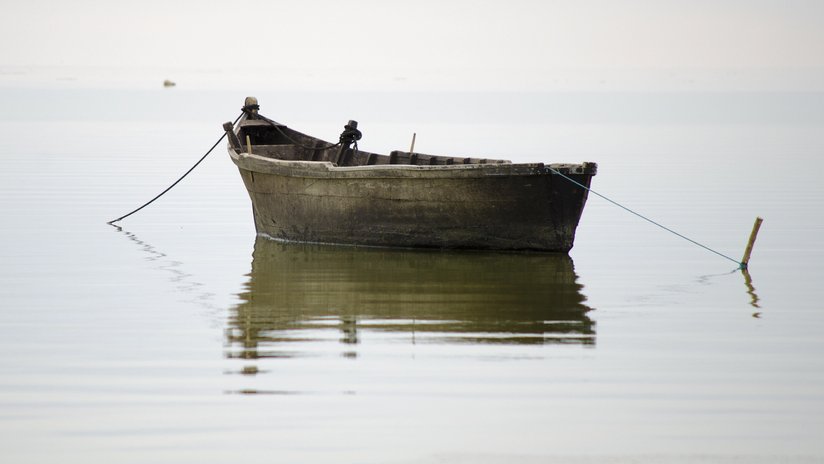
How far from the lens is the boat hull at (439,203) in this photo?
13258 mm

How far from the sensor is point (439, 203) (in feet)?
44.7

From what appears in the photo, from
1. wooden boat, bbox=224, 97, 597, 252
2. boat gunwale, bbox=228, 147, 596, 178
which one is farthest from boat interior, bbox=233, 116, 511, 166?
boat gunwale, bbox=228, 147, 596, 178

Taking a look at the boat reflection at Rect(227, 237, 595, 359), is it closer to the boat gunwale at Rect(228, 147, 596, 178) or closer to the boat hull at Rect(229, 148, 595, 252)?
the boat hull at Rect(229, 148, 595, 252)

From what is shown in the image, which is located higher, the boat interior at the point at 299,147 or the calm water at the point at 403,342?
the boat interior at the point at 299,147

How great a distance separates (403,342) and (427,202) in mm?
4444

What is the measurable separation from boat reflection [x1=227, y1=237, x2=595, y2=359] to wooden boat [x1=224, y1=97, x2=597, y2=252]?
0.20 metres

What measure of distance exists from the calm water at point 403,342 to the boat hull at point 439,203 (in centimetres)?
24

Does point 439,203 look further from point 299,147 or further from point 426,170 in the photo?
point 299,147

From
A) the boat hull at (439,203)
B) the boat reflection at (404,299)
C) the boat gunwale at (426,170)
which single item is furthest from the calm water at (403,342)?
the boat gunwale at (426,170)

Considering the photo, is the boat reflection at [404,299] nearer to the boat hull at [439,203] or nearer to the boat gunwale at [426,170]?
the boat hull at [439,203]

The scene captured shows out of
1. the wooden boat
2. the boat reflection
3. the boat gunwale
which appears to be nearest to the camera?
the boat reflection

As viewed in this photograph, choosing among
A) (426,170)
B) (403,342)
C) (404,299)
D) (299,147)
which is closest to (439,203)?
(426,170)

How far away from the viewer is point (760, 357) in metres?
9.01

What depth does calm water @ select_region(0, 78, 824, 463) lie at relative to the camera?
6996 millimetres
